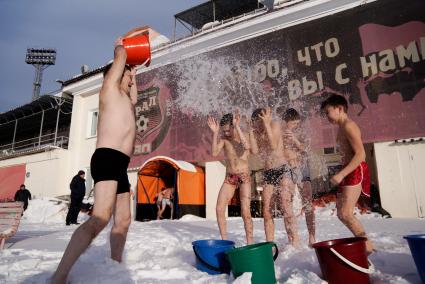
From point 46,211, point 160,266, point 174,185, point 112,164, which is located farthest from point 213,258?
point 46,211

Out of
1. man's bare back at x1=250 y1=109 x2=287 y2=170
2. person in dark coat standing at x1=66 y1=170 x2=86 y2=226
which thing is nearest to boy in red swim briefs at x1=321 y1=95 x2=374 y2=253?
man's bare back at x1=250 y1=109 x2=287 y2=170

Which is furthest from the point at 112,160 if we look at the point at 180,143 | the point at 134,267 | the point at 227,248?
the point at 180,143

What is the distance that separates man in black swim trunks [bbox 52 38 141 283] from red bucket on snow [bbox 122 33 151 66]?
11cm

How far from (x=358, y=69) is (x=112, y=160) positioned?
10.8 m

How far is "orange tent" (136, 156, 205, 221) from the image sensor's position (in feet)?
40.8

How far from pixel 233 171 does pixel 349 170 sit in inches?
71.4

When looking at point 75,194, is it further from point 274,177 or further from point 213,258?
point 213,258

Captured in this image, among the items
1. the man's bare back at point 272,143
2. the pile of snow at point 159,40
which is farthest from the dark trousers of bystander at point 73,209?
the pile of snow at point 159,40

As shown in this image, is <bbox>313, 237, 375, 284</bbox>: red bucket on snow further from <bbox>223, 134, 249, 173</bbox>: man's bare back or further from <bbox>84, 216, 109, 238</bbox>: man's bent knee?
<bbox>223, 134, 249, 173</bbox>: man's bare back

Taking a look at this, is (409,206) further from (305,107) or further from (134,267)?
(134,267)

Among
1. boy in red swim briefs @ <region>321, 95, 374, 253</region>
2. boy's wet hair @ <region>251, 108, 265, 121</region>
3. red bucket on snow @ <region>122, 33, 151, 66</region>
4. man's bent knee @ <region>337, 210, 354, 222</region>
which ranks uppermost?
red bucket on snow @ <region>122, 33, 151, 66</region>

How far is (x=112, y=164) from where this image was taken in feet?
9.16

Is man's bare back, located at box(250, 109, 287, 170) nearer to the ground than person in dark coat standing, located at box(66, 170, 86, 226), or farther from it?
farther from it

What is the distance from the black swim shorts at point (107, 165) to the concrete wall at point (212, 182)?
10109 mm
